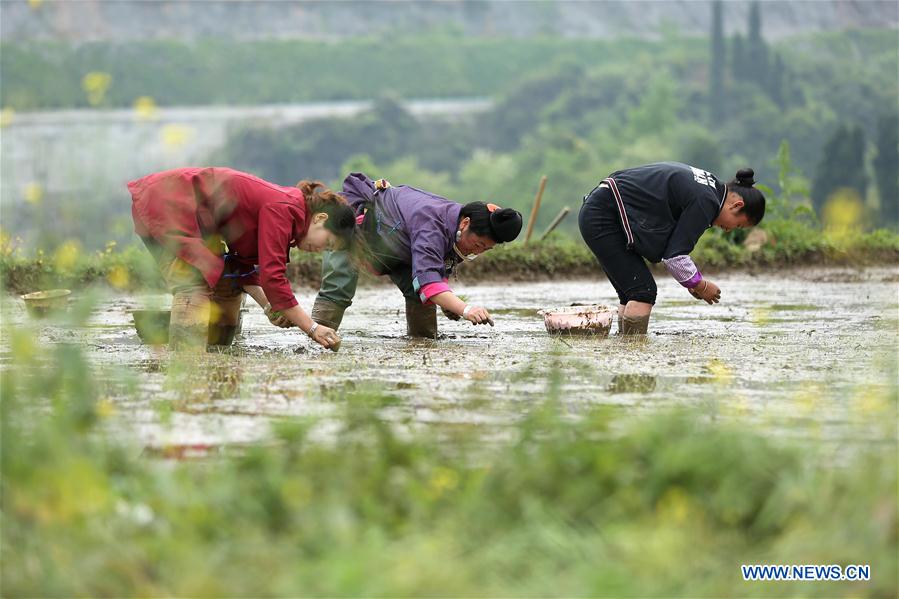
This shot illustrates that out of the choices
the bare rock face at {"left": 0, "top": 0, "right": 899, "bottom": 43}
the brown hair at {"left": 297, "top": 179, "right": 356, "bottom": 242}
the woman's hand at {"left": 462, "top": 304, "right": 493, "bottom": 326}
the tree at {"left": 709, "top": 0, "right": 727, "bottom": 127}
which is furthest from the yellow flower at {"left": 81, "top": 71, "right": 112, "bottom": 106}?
the tree at {"left": 709, "top": 0, "right": 727, "bottom": 127}

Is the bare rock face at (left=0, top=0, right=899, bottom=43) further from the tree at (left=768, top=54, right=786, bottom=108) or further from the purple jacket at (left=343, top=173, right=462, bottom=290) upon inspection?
the purple jacket at (left=343, top=173, right=462, bottom=290)

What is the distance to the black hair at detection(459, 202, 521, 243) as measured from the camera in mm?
7703

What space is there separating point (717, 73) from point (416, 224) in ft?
413

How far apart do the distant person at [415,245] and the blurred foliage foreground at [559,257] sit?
10.9ft

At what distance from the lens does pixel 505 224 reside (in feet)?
25.3

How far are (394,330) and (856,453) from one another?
17.4ft

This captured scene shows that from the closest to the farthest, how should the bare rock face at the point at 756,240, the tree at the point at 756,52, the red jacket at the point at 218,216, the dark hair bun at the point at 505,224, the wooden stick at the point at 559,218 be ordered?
the red jacket at the point at 218,216
the dark hair bun at the point at 505,224
the wooden stick at the point at 559,218
the bare rock face at the point at 756,240
the tree at the point at 756,52

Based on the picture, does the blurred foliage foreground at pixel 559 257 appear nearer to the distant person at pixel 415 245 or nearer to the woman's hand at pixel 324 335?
the distant person at pixel 415 245

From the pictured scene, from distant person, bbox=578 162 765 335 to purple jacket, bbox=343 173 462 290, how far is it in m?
1.19

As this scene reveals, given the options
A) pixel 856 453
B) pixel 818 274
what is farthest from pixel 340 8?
pixel 856 453

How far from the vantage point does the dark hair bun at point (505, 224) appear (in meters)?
7.70

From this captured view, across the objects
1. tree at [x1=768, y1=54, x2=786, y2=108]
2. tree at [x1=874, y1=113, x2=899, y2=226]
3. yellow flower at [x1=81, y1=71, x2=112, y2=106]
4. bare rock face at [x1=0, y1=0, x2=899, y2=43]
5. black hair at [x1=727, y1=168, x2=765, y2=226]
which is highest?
bare rock face at [x1=0, y1=0, x2=899, y2=43]

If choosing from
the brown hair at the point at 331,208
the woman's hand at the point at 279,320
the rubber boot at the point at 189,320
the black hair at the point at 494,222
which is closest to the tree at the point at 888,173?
the black hair at the point at 494,222

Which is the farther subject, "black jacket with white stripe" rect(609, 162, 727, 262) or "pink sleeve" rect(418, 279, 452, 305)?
"black jacket with white stripe" rect(609, 162, 727, 262)
